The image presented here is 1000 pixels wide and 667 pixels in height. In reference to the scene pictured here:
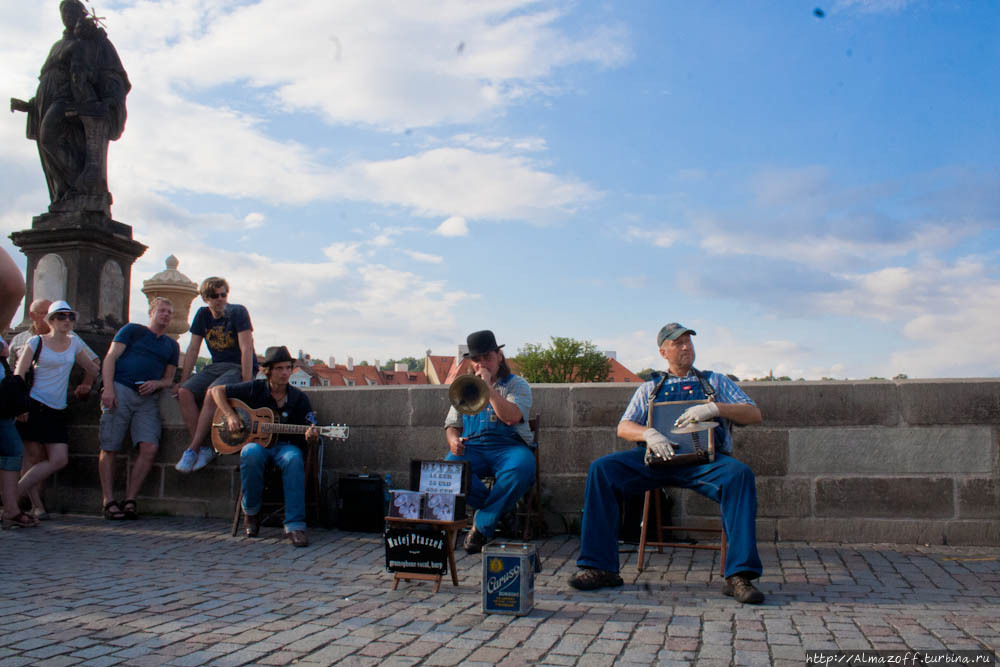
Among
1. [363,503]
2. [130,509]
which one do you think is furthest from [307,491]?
[130,509]

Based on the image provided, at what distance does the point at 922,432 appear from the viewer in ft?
20.1

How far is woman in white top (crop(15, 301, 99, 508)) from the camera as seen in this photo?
7.09 m

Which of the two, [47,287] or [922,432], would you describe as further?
[47,287]

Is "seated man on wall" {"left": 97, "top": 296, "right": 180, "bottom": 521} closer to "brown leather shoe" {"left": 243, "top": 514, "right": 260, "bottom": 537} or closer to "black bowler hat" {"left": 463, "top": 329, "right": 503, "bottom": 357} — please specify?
"brown leather shoe" {"left": 243, "top": 514, "right": 260, "bottom": 537}

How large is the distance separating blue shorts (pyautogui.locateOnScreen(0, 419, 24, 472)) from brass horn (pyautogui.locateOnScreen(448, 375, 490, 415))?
367 centimetres

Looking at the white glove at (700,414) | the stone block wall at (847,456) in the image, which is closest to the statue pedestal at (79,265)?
the stone block wall at (847,456)

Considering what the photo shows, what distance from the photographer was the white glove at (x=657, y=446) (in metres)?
4.83

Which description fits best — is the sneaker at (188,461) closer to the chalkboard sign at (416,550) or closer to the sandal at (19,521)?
the sandal at (19,521)

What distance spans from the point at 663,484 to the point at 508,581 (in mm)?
1401

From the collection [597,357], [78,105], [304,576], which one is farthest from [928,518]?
[597,357]

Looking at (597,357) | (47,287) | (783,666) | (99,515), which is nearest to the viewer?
(783,666)

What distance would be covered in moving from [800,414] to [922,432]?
0.86m

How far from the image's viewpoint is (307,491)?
6832 mm

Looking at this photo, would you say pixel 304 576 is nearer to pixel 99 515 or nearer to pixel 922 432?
pixel 99 515
